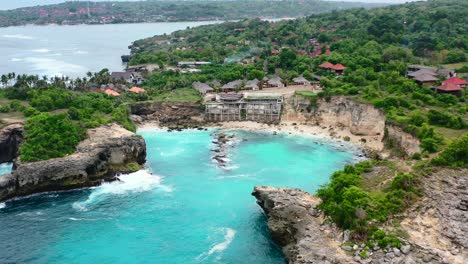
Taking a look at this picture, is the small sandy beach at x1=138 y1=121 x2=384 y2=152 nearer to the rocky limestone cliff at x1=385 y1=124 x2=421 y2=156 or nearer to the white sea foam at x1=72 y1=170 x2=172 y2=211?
the rocky limestone cliff at x1=385 y1=124 x2=421 y2=156

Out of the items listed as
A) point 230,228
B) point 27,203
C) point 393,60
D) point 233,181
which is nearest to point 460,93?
point 393,60

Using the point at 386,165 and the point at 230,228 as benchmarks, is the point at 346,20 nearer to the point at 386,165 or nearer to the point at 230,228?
the point at 386,165

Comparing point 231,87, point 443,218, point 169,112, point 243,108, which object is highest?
point 231,87

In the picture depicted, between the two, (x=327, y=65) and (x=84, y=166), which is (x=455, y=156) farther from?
(x=327, y=65)

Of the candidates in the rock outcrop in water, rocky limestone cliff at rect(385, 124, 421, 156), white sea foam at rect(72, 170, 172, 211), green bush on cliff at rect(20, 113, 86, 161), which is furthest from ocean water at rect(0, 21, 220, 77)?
rocky limestone cliff at rect(385, 124, 421, 156)

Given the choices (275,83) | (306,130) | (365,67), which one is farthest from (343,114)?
(365,67)

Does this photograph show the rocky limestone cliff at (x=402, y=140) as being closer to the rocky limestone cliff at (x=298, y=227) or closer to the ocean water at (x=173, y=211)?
the ocean water at (x=173, y=211)
